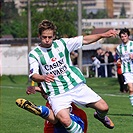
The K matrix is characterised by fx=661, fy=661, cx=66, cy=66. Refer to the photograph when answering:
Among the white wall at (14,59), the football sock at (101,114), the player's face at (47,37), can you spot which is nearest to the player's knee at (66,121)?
the football sock at (101,114)

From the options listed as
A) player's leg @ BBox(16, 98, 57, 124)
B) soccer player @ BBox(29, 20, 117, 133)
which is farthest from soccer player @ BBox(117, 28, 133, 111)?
player's leg @ BBox(16, 98, 57, 124)

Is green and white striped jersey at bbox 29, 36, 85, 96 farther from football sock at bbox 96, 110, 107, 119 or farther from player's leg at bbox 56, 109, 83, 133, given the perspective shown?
football sock at bbox 96, 110, 107, 119

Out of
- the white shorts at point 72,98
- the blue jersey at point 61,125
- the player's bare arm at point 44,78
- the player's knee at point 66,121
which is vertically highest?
the player's bare arm at point 44,78

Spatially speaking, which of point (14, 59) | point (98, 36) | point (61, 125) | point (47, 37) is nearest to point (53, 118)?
point (61, 125)

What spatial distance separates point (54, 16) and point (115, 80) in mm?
18498

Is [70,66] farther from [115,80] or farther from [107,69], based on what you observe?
[107,69]

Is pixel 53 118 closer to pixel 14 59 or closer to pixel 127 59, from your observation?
pixel 127 59

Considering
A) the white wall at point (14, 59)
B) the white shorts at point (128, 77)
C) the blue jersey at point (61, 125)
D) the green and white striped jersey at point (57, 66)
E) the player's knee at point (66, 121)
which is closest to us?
the player's knee at point (66, 121)

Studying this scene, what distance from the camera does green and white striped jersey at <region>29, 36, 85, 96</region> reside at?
10445 mm

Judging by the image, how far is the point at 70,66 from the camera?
10.6 meters

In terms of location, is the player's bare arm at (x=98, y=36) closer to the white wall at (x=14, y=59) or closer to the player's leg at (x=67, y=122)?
the player's leg at (x=67, y=122)

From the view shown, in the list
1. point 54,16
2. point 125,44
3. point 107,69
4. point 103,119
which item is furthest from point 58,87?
point 54,16

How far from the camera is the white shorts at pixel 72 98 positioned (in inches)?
413

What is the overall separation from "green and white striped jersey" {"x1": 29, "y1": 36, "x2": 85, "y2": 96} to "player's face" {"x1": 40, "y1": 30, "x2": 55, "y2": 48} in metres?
0.12
